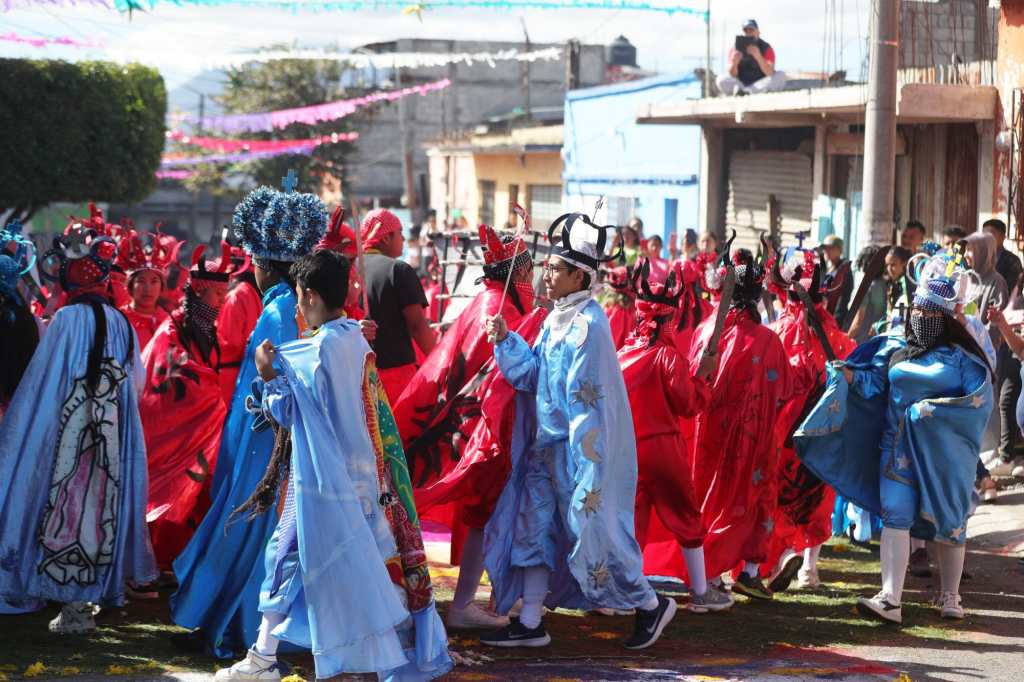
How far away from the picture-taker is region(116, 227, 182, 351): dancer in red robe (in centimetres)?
852

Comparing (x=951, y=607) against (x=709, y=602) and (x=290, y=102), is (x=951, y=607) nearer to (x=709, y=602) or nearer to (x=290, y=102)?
(x=709, y=602)

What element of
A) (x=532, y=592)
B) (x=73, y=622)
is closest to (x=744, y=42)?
(x=532, y=592)

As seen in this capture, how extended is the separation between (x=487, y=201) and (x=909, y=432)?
32.7 metres

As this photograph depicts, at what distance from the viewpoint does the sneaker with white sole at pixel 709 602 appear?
25.1 feet

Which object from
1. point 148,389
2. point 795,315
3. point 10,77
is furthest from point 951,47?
point 10,77

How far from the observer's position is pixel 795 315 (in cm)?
900

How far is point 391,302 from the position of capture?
335 inches

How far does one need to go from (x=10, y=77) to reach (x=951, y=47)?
16193mm

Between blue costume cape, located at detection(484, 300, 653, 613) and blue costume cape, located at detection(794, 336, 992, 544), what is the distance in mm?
1564

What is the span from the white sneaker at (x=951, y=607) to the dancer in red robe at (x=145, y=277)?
4611mm

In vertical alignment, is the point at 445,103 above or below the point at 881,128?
above

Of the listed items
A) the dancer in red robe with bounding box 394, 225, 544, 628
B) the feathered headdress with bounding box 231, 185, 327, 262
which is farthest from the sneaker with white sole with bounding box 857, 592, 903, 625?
the feathered headdress with bounding box 231, 185, 327, 262

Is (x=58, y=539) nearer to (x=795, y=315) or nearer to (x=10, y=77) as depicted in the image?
(x=795, y=315)

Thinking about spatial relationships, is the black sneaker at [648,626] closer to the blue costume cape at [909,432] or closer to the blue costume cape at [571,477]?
the blue costume cape at [571,477]
